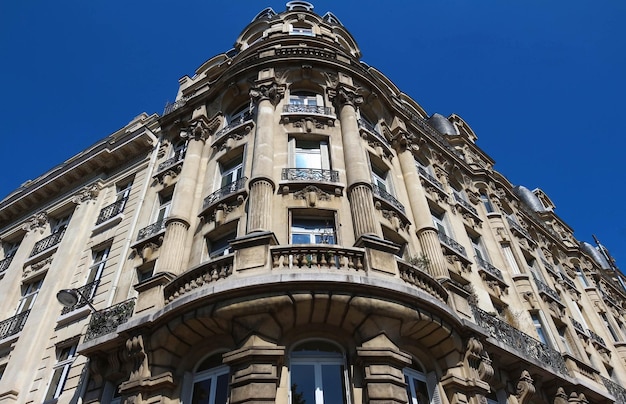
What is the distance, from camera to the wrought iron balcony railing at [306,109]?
16.4 m

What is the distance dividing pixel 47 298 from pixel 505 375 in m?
16.8

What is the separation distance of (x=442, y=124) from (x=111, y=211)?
2170cm

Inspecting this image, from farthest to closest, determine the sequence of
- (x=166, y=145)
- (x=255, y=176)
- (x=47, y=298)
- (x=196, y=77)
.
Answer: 1. (x=196, y=77)
2. (x=166, y=145)
3. (x=47, y=298)
4. (x=255, y=176)

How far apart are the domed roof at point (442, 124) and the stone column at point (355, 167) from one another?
1335 cm

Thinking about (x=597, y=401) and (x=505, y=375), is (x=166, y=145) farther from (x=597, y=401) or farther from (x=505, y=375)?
(x=597, y=401)

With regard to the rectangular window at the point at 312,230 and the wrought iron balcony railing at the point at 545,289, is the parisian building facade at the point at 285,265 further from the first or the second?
the wrought iron balcony railing at the point at 545,289

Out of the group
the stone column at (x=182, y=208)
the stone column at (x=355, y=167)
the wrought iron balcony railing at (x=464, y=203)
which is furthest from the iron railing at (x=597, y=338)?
the stone column at (x=182, y=208)

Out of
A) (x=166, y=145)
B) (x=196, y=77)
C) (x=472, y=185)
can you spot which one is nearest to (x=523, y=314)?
(x=472, y=185)

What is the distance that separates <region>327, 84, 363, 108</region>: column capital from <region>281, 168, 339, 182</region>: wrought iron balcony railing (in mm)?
4058

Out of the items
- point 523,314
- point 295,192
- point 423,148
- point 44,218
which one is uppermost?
point 423,148

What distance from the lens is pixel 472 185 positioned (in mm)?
24609

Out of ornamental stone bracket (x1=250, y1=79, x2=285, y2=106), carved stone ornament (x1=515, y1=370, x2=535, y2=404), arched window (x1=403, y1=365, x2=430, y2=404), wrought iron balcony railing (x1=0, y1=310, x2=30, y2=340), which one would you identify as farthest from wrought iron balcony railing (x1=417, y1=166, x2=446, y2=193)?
wrought iron balcony railing (x1=0, y1=310, x2=30, y2=340)

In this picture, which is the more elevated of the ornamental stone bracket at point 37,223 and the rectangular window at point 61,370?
the ornamental stone bracket at point 37,223

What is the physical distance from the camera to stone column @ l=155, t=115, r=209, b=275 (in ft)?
43.0
